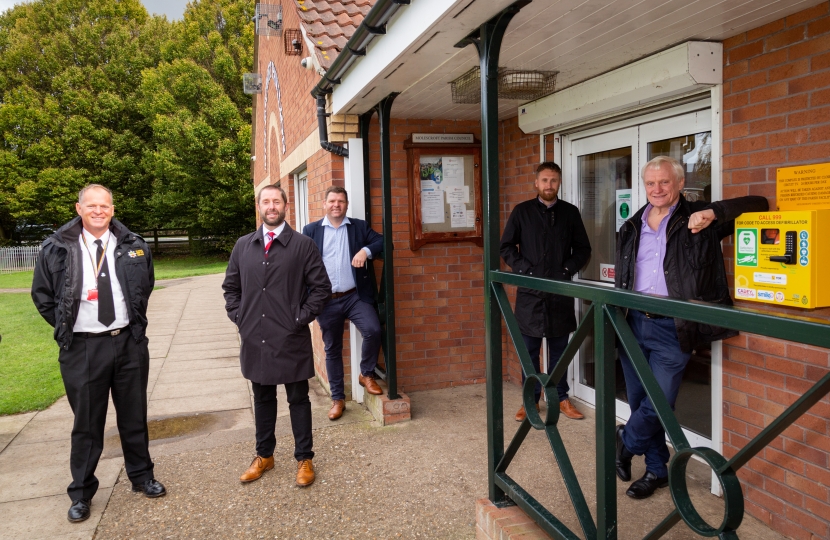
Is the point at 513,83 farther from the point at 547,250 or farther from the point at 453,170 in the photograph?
the point at 453,170

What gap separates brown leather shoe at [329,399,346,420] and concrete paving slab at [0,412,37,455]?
8.31 ft

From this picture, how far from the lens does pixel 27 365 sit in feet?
25.7

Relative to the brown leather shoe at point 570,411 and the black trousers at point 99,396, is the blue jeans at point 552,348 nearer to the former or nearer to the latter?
the brown leather shoe at point 570,411

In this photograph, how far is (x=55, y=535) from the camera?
3385 mm

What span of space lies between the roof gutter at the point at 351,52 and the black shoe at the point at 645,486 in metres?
2.87

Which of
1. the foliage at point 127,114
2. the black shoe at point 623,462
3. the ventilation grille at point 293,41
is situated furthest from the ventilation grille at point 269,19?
the foliage at point 127,114

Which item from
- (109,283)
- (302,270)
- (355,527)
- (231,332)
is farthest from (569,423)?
(231,332)

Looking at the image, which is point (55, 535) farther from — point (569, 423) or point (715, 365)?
point (715, 365)

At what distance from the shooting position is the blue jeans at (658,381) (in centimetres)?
319

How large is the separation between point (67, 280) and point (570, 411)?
141 inches

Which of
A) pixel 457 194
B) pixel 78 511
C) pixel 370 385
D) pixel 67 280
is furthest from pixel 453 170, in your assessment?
pixel 78 511

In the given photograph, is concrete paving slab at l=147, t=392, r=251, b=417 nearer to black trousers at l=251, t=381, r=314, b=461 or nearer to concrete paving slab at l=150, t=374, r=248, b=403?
concrete paving slab at l=150, t=374, r=248, b=403

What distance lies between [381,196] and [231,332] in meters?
5.80

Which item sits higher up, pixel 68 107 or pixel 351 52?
pixel 68 107
